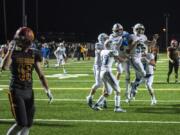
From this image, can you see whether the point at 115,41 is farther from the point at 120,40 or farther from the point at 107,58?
the point at 107,58

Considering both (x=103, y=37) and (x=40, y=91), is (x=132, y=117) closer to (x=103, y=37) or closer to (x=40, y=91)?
(x=103, y=37)

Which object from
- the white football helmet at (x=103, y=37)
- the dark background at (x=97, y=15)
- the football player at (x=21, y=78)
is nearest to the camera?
the football player at (x=21, y=78)

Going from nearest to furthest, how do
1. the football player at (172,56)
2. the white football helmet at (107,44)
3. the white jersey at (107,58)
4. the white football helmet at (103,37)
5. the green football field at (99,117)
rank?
the green football field at (99,117) < the white jersey at (107,58) < the white football helmet at (107,44) < the white football helmet at (103,37) < the football player at (172,56)

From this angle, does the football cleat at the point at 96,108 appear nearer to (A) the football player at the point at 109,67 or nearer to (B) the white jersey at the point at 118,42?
(A) the football player at the point at 109,67

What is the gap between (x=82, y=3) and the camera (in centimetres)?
6738

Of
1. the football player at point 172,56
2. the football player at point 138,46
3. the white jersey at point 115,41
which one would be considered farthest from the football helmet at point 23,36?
the football player at point 172,56

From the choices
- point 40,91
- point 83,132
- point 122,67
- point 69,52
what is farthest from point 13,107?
point 69,52

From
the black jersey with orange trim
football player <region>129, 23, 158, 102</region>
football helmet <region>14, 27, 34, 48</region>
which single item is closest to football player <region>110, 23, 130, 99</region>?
football player <region>129, 23, 158, 102</region>

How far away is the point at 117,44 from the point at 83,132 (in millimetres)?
3530

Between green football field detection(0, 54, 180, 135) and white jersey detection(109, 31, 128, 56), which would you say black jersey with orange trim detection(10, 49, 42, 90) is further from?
white jersey detection(109, 31, 128, 56)

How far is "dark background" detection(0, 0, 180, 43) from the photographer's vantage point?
213 ft

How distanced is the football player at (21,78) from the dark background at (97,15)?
55.4m

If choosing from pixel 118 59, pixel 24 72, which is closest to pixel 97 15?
pixel 118 59

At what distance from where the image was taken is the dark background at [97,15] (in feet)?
213
